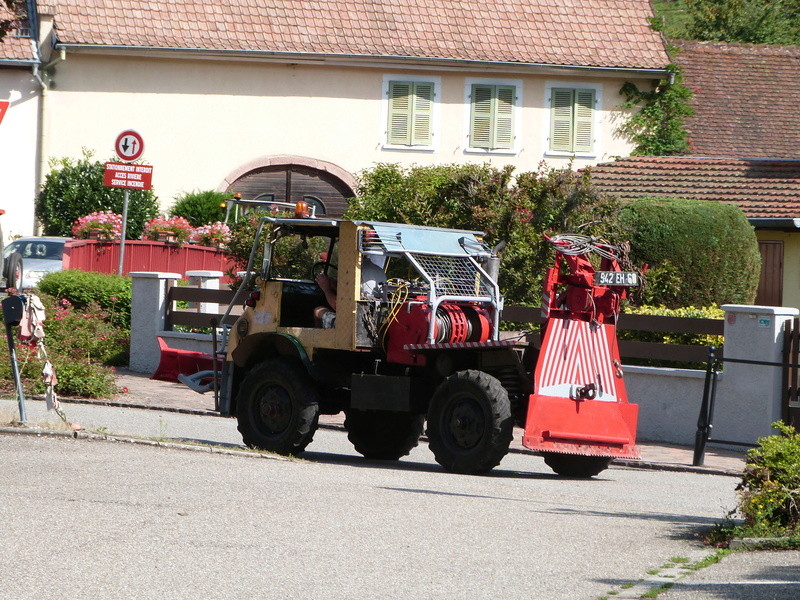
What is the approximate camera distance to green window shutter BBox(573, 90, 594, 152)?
3272cm

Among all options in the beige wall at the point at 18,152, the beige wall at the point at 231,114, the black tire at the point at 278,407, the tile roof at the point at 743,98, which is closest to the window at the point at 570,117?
the beige wall at the point at 231,114

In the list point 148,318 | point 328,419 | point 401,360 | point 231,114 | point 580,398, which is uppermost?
point 231,114

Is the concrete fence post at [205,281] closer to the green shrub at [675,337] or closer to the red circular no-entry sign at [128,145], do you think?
the red circular no-entry sign at [128,145]

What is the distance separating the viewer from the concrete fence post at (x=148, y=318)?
1991 centimetres

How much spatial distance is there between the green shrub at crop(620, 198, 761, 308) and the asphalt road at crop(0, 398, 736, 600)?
9.53 metres

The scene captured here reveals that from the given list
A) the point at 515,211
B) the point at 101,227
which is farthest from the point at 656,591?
the point at 101,227

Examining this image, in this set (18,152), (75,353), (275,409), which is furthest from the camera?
(18,152)

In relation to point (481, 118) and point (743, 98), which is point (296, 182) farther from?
point (743, 98)

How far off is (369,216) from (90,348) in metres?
4.41

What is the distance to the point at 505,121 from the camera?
32.7 metres

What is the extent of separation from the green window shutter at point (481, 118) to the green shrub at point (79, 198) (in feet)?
24.5

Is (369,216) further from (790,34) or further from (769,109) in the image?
(790,34)

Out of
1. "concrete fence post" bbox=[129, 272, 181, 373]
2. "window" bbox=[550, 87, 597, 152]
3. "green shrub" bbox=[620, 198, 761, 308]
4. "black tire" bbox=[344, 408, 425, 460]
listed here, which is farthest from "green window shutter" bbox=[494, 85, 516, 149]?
"black tire" bbox=[344, 408, 425, 460]

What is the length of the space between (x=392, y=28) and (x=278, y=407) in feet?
68.9
